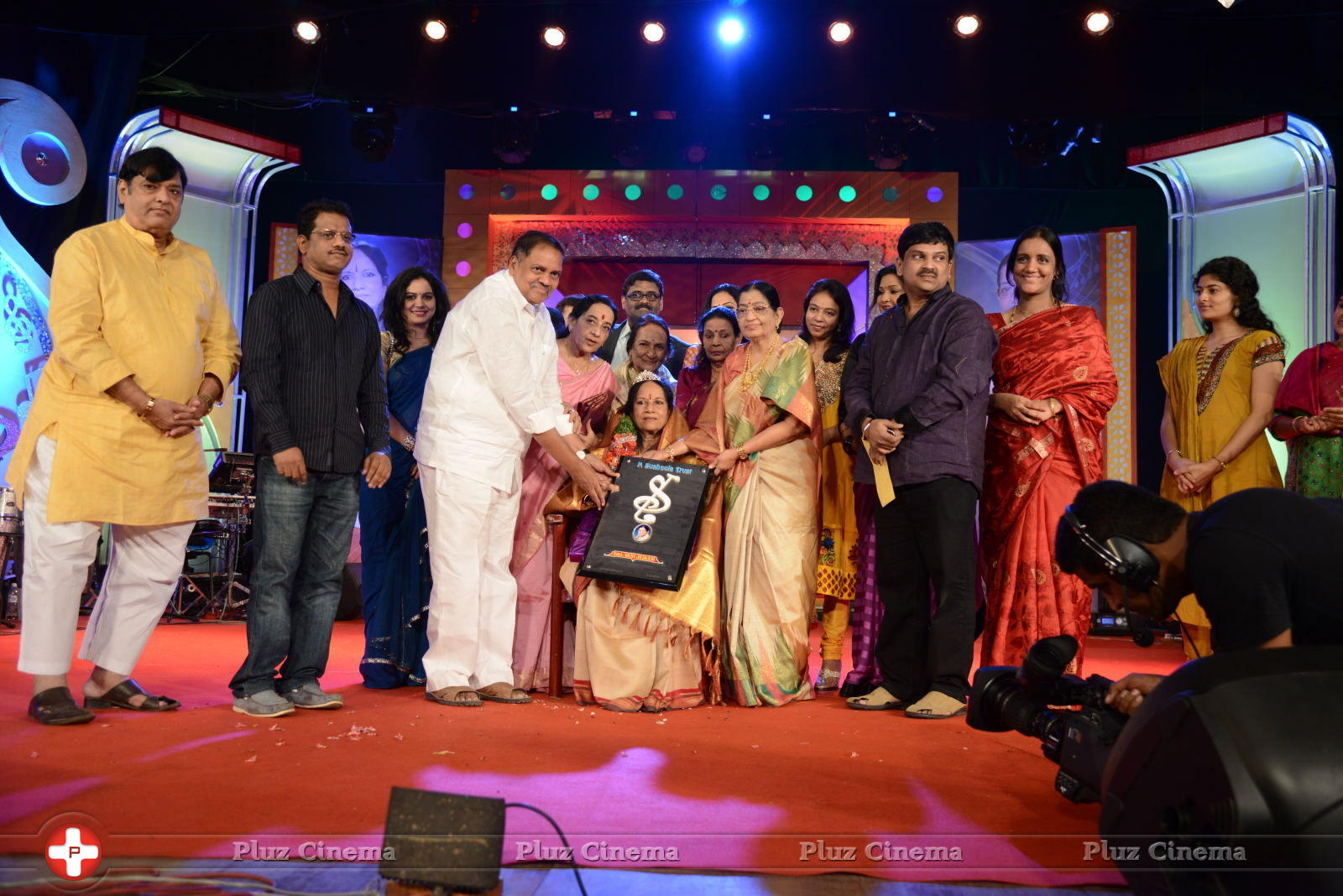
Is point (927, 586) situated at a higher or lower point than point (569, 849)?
higher

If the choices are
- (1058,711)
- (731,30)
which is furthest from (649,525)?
(731,30)

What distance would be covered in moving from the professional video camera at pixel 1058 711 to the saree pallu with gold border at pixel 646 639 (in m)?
1.70

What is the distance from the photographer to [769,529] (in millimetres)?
4113

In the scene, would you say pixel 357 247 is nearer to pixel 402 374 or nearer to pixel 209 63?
pixel 209 63

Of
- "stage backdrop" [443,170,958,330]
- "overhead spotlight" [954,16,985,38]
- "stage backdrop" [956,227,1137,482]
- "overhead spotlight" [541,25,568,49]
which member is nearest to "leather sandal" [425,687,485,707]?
"overhead spotlight" [541,25,568,49]

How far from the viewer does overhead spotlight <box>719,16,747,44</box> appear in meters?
7.03

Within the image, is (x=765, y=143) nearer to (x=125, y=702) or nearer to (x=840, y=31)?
(x=840, y=31)

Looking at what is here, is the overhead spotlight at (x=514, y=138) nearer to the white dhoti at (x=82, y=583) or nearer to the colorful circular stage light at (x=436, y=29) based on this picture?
the colorful circular stage light at (x=436, y=29)

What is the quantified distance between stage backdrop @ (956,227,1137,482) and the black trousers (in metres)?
5.44

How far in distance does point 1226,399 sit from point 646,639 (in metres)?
2.55

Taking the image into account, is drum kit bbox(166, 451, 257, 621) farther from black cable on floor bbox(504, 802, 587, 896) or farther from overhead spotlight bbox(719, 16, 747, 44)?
black cable on floor bbox(504, 802, 587, 896)

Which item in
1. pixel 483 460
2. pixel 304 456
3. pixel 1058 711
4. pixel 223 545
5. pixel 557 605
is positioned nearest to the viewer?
pixel 1058 711

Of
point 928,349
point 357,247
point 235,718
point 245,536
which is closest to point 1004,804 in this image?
→ point 928,349

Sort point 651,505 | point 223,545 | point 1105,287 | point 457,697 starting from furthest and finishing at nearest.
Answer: point 1105,287 → point 223,545 → point 651,505 → point 457,697
